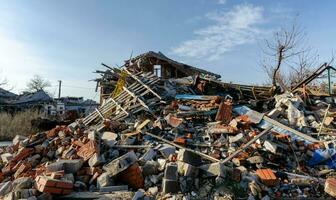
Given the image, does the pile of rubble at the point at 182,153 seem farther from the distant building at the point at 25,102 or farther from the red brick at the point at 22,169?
the distant building at the point at 25,102

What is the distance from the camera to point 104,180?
20.5 feet

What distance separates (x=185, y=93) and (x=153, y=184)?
644 centimetres

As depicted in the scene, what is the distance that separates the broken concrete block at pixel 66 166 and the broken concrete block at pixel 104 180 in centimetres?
62

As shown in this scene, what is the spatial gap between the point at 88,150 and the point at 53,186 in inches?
64.0

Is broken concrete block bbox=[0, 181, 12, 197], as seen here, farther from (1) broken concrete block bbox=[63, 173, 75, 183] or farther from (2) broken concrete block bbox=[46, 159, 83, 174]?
(1) broken concrete block bbox=[63, 173, 75, 183]

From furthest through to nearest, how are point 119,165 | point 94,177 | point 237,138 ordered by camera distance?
point 237,138 → point 94,177 → point 119,165

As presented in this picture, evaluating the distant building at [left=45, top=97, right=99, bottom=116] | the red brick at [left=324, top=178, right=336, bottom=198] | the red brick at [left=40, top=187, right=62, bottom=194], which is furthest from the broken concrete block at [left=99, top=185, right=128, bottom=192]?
the distant building at [left=45, top=97, right=99, bottom=116]

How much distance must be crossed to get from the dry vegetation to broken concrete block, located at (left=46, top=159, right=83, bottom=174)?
11.7m

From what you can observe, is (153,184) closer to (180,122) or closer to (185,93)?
(180,122)

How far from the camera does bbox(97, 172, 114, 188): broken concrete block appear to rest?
6.24 metres

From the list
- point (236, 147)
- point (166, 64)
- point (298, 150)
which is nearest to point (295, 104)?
point (298, 150)

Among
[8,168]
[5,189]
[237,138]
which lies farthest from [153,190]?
[8,168]

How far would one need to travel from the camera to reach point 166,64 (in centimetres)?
2156

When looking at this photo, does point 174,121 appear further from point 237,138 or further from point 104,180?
point 104,180
